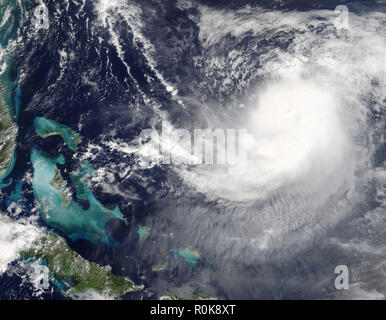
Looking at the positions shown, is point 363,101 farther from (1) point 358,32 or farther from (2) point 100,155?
(2) point 100,155

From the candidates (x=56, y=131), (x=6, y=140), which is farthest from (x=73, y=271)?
(x=6, y=140)

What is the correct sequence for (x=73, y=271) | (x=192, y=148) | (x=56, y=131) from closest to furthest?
1. (x=73, y=271)
2. (x=56, y=131)
3. (x=192, y=148)

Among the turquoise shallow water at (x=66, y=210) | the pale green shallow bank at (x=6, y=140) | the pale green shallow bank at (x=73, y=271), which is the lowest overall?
the pale green shallow bank at (x=73, y=271)

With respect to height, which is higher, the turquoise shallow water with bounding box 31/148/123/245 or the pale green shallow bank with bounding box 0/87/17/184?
the pale green shallow bank with bounding box 0/87/17/184

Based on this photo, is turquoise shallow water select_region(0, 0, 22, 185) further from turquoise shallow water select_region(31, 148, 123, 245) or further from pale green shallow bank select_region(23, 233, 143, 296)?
pale green shallow bank select_region(23, 233, 143, 296)

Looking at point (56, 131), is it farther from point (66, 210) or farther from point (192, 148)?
point (192, 148)

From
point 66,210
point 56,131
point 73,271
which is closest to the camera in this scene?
point 73,271

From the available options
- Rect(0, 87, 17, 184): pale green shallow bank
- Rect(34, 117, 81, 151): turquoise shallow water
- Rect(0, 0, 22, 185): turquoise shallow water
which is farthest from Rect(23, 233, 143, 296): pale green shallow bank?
Rect(34, 117, 81, 151): turquoise shallow water

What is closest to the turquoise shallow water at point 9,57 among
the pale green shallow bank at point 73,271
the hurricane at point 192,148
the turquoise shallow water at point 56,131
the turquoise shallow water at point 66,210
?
the hurricane at point 192,148

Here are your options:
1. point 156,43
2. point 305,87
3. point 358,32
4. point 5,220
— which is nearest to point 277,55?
point 305,87

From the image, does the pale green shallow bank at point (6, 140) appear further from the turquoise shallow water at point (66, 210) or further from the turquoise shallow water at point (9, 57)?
the turquoise shallow water at point (66, 210)

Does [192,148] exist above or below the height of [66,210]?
above
